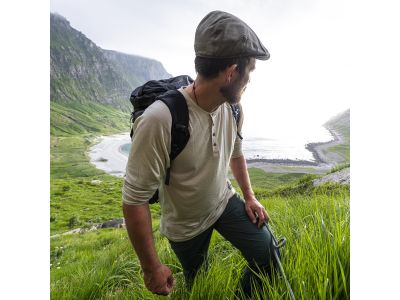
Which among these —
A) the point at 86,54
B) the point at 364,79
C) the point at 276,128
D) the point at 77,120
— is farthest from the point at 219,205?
the point at 86,54

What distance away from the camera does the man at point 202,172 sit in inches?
61.8

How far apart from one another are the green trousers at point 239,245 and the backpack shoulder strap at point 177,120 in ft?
2.28

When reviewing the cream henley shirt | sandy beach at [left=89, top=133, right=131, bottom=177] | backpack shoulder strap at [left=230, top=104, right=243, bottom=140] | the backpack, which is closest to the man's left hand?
the cream henley shirt

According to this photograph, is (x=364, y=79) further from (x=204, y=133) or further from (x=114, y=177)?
(x=114, y=177)

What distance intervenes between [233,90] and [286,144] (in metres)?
99.7

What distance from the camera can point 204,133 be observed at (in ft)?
6.03

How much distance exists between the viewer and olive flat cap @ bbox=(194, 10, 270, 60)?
1.73 meters

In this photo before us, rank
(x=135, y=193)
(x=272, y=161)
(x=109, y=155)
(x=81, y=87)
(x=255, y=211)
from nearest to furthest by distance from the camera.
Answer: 1. (x=135, y=193)
2. (x=255, y=211)
3. (x=272, y=161)
4. (x=109, y=155)
5. (x=81, y=87)

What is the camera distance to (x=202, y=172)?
1.89 metres

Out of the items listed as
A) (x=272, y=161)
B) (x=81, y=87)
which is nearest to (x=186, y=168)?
(x=272, y=161)

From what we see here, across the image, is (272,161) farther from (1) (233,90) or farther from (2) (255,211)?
(1) (233,90)

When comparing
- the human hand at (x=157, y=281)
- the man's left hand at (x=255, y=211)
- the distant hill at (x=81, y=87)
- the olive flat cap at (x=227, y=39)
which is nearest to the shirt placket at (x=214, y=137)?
the olive flat cap at (x=227, y=39)

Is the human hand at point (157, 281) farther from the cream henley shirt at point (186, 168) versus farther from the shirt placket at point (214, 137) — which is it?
the shirt placket at point (214, 137)

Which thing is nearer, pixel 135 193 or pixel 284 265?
pixel 135 193
